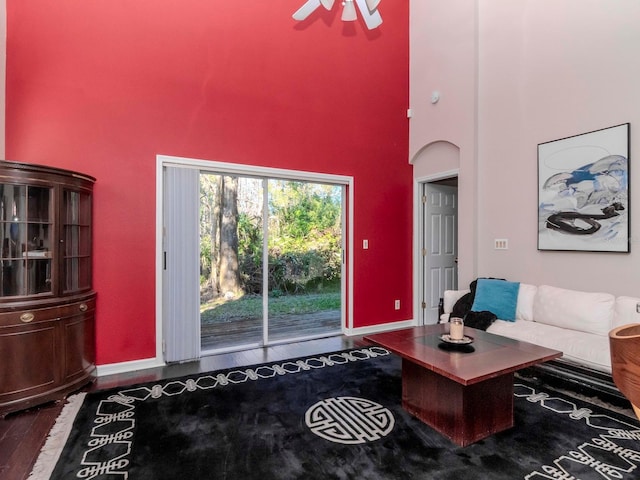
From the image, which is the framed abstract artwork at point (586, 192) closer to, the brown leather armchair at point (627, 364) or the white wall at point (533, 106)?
the white wall at point (533, 106)

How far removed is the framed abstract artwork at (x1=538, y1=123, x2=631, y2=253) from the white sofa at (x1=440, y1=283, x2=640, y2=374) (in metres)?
0.49

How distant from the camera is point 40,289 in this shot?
2730mm

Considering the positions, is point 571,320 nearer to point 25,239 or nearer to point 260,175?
point 260,175

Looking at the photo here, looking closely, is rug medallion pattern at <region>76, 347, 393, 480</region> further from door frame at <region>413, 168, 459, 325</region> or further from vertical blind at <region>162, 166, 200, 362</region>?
door frame at <region>413, 168, 459, 325</region>

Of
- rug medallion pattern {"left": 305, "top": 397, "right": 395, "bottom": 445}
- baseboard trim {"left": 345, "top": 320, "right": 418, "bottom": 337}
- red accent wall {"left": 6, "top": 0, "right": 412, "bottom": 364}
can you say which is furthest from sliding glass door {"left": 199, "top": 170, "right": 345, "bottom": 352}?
rug medallion pattern {"left": 305, "top": 397, "right": 395, "bottom": 445}

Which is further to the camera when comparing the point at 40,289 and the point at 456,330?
the point at 40,289

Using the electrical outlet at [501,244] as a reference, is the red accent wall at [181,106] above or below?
above

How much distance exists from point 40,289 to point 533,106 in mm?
5113

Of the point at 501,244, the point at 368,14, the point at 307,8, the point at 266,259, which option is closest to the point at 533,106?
the point at 501,244

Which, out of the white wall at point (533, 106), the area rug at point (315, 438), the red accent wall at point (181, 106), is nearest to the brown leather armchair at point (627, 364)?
the area rug at point (315, 438)

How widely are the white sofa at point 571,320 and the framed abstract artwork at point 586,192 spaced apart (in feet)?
1.61

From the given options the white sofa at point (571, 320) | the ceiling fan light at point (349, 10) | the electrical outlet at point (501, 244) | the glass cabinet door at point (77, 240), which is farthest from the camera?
the electrical outlet at point (501, 244)

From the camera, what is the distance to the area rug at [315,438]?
6.14 feet

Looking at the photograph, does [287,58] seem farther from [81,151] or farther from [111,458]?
[111,458]
